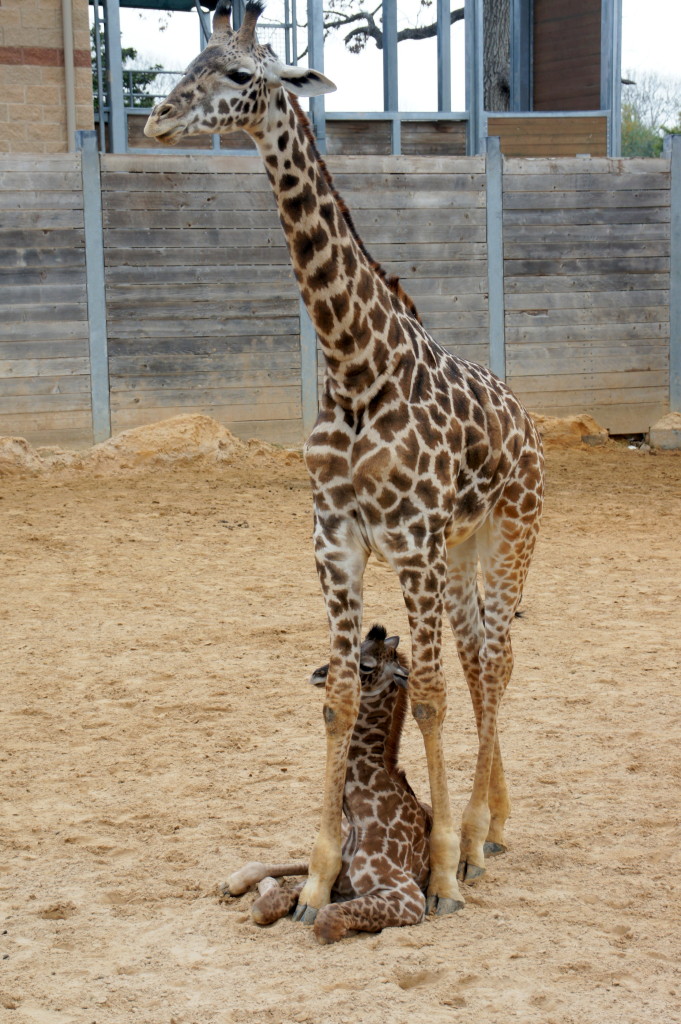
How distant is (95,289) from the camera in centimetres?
1109

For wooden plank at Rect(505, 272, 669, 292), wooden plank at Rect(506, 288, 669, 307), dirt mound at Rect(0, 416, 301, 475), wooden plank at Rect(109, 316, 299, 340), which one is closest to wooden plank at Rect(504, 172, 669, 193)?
wooden plank at Rect(505, 272, 669, 292)

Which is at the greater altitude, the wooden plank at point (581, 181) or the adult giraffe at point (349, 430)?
the wooden plank at point (581, 181)

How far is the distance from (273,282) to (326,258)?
832 cm

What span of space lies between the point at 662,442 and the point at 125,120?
756 cm

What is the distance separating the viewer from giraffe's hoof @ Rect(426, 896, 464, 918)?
3.54m

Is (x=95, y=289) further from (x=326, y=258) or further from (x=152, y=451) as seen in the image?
(x=326, y=258)

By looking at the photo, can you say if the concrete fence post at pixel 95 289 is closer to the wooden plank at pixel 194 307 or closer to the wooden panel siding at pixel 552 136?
the wooden plank at pixel 194 307

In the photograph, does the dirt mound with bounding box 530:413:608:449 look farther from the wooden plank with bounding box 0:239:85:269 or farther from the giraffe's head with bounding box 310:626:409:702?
the giraffe's head with bounding box 310:626:409:702

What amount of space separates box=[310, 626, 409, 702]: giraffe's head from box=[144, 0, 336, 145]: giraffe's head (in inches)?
69.1

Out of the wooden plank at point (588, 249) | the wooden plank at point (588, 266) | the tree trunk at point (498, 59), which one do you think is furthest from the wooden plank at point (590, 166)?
the tree trunk at point (498, 59)

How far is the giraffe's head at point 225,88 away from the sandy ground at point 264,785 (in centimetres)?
250

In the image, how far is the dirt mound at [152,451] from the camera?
430 inches

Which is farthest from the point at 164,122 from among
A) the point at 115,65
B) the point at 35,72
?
the point at 35,72

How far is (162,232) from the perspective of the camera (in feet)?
37.1
